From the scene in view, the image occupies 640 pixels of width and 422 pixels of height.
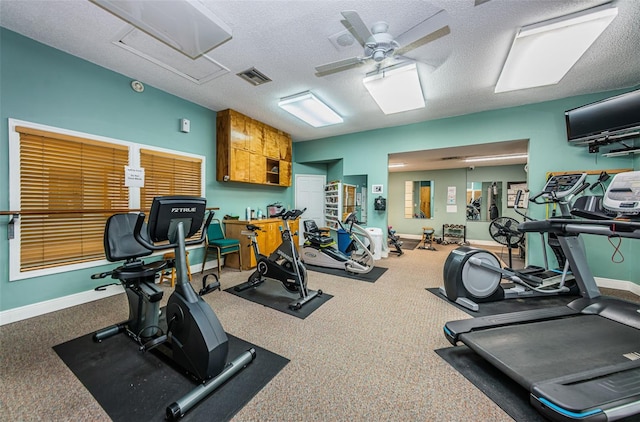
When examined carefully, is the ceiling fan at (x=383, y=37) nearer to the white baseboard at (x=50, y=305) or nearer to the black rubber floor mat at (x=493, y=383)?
the black rubber floor mat at (x=493, y=383)

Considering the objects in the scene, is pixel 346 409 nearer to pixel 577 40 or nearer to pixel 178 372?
pixel 178 372

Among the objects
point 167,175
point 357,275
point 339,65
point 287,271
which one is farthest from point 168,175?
point 357,275

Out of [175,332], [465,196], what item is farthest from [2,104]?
[465,196]

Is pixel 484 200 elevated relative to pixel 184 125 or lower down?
lower down

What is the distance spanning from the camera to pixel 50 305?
8.64ft

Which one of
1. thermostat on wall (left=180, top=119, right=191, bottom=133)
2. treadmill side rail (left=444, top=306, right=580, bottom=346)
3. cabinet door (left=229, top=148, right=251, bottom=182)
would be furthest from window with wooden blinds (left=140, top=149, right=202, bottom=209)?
treadmill side rail (left=444, top=306, right=580, bottom=346)

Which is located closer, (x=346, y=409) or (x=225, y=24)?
(x=346, y=409)

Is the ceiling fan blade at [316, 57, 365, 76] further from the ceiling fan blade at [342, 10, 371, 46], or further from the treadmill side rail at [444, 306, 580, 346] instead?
the treadmill side rail at [444, 306, 580, 346]

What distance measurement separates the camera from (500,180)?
23.3ft

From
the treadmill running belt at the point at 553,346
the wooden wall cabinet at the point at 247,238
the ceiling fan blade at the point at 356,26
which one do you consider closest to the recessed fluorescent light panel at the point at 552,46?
the ceiling fan blade at the point at 356,26

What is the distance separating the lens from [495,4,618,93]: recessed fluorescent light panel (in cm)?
204

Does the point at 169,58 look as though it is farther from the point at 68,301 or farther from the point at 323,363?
the point at 323,363

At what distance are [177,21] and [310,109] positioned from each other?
240 centimetres

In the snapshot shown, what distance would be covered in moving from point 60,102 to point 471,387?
4.84 metres
